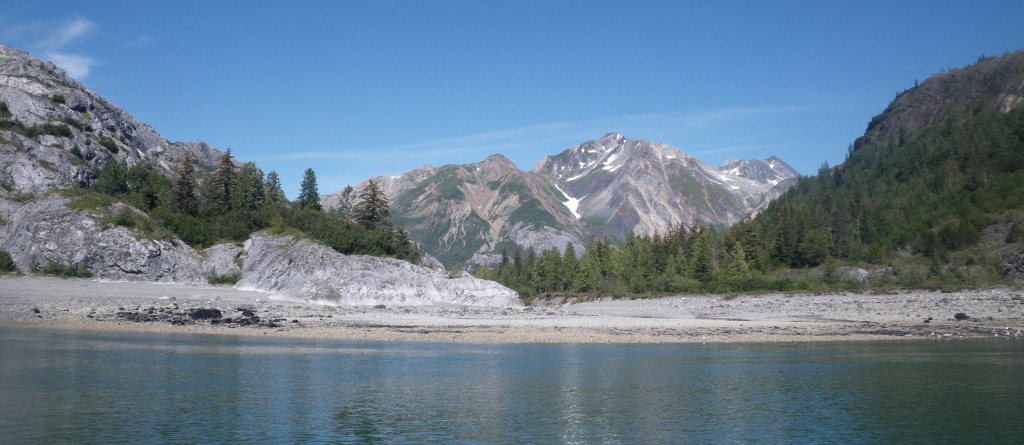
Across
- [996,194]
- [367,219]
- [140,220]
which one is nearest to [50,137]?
[140,220]

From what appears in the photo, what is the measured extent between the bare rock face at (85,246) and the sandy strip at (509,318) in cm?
332

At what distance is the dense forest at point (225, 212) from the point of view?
267 ft

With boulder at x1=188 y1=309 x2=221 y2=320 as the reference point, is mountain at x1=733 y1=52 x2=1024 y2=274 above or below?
above

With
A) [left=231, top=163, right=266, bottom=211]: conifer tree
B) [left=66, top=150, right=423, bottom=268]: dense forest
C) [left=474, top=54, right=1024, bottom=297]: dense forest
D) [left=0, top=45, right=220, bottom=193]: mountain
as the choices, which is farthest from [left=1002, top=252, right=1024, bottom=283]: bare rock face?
[left=0, top=45, right=220, bottom=193]: mountain

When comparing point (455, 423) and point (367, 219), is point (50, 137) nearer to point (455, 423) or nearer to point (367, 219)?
point (367, 219)

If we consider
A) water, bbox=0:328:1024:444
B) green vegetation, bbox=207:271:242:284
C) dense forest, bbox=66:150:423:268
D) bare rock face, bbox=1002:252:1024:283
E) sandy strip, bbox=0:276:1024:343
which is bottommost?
water, bbox=0:328:1024:444

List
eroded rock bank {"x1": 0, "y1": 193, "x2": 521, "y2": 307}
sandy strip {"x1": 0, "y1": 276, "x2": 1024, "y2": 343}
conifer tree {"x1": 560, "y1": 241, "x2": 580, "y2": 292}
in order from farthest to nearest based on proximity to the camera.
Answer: conifer tree {"x1": 560, "y1": 241, "x2": 580, "y2": 292} → eroded rock bank {"x1": 0, "y1": 193, "x2": 521, "y2": 307} → sandy strip {"x1": 0, "y1": 276, "x2": 1024, "y2": 343}

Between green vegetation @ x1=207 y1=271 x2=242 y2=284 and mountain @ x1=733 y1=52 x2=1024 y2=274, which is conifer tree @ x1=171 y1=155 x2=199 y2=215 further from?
mountain @ x1=733 y1=52 x2=1024 y2=274

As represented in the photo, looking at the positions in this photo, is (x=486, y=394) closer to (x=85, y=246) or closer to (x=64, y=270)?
(x=64, y=270)

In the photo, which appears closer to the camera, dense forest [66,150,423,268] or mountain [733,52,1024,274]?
dense forest [66,150,423,268]

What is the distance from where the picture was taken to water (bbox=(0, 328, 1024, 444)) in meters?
22.0

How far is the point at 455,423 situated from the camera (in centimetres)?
2377

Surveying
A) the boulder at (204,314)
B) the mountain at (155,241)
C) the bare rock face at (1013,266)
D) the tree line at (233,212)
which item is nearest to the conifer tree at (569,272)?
the tree line at (233,212)

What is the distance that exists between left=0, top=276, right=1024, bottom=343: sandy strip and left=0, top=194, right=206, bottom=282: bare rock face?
3320mm
